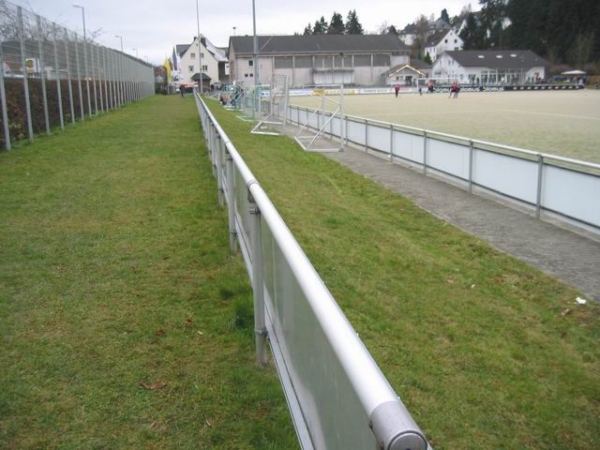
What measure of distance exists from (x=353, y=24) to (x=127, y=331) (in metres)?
173

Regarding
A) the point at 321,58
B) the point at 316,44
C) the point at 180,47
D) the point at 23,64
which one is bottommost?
the point at 23,64

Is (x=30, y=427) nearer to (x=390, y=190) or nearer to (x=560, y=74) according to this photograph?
(x=390, y=190)

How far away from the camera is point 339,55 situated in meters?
109

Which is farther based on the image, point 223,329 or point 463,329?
point 463,329

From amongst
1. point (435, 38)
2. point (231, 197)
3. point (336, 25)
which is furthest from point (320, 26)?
point (231, 197)

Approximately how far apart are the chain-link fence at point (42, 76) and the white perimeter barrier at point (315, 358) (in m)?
12.6

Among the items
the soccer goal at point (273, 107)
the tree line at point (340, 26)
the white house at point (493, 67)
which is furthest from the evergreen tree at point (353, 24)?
the soccer goal at point (273, 107)

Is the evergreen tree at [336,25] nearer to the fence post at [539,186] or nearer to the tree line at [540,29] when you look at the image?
the tree line at [540,29]

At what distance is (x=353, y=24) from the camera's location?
168 meters

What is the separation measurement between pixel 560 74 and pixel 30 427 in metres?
108

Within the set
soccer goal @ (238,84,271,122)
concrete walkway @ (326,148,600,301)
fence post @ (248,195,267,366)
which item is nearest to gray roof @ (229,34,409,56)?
soccer goal @ (238,84,271,122)

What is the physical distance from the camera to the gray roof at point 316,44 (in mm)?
107875

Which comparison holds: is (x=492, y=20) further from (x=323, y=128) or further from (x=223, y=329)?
(x=223, y=329)

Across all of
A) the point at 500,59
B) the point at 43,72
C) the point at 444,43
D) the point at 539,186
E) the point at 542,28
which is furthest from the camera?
the point at 444,43
